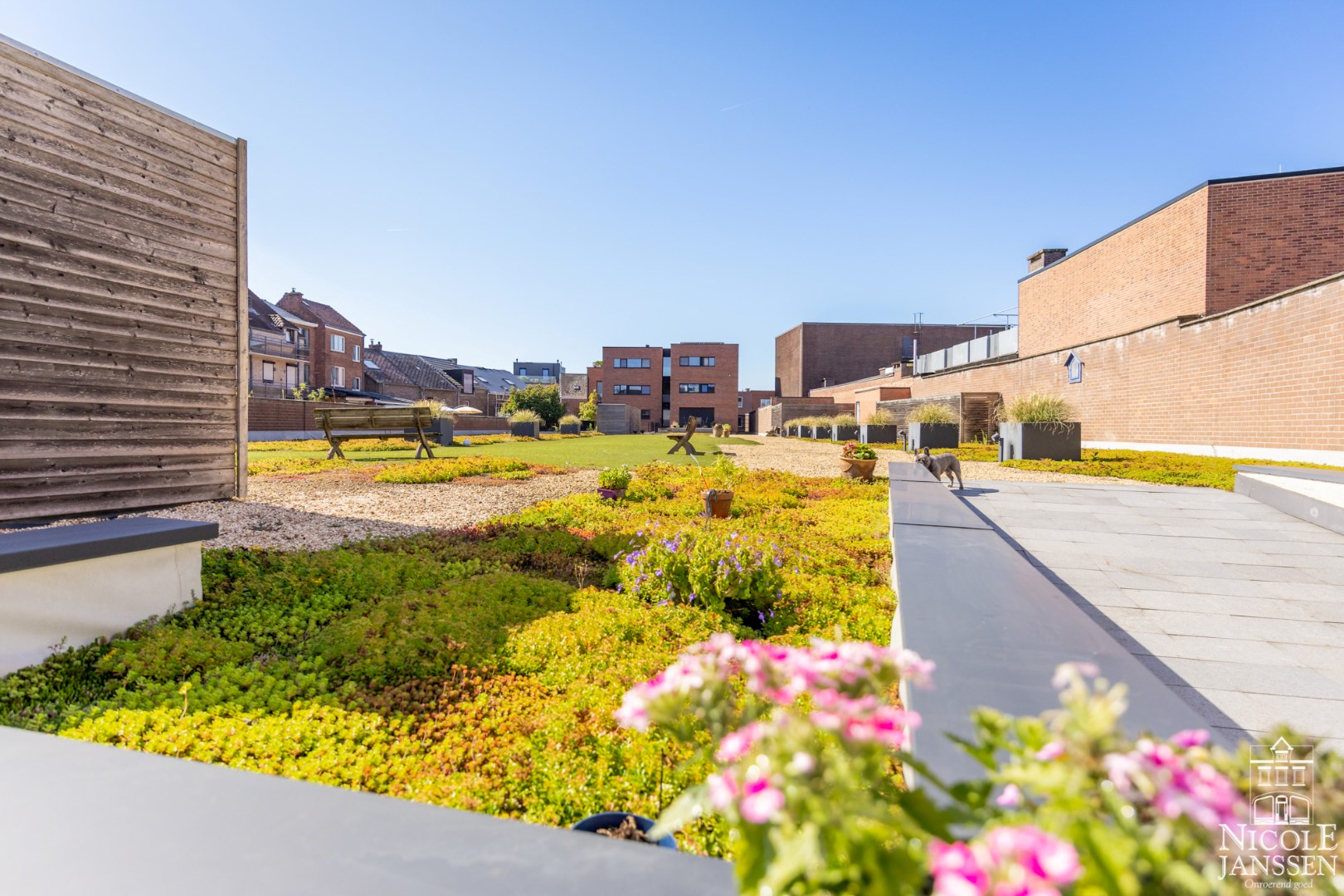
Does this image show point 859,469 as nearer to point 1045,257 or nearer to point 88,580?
point 88,580

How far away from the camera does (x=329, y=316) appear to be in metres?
42.0

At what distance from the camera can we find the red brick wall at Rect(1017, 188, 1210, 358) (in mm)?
16969

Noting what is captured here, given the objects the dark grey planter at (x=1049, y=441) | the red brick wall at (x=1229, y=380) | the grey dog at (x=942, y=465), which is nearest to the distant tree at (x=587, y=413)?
the red brick wall at (x=1229, y=380)

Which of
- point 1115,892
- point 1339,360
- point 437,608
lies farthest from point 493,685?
point 1339,360

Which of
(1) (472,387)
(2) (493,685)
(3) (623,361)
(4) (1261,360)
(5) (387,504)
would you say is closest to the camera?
(2) (493,685)

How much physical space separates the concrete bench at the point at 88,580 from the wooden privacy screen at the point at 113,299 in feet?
9.43

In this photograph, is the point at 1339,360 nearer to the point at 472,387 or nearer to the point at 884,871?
the point at 884,871

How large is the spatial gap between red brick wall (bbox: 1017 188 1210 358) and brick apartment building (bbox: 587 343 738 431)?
29208mm

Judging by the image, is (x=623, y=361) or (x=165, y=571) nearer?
(x=165, y=571)

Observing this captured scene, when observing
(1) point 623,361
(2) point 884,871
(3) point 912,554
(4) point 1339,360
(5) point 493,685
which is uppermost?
(1) point 623,361

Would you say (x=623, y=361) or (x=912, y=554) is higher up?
(x=623, y=361)

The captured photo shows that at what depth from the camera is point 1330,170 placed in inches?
618

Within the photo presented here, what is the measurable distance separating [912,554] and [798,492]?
582cm

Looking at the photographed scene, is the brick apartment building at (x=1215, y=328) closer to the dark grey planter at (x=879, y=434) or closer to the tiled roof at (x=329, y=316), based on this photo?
the dark grey planter at (x=879, y=434)
